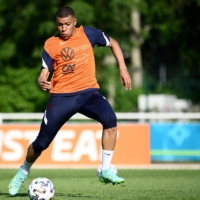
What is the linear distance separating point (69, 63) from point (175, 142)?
1029cm

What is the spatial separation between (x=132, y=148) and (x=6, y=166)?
3116 millimetres

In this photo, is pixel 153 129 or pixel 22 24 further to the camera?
pixel 22 24

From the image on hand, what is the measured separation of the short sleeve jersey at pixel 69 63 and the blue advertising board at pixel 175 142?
32.3 feet

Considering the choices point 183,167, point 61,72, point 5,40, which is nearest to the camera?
point 61,72

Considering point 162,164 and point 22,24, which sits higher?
point 22,24

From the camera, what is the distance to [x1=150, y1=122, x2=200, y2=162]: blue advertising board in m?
19.9

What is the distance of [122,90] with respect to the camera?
32000mm

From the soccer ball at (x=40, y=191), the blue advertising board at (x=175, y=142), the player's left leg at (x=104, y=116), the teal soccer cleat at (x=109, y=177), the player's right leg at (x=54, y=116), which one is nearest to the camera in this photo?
the soccer ball at (x=40, y=191)

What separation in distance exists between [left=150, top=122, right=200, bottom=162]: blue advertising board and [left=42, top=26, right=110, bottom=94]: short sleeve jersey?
984cm

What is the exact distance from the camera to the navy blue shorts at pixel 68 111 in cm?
1004

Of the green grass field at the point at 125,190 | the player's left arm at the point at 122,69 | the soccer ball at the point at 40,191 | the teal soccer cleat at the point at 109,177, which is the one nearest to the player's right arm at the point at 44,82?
the player's left arm at the point at 122,69

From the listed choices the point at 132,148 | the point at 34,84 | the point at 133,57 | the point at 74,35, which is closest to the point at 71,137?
the point at 132,148

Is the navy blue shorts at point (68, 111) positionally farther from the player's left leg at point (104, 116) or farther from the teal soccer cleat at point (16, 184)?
the teal soccer cleat at point (16, 184)

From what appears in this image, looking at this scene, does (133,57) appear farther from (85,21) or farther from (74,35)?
(74,35)
